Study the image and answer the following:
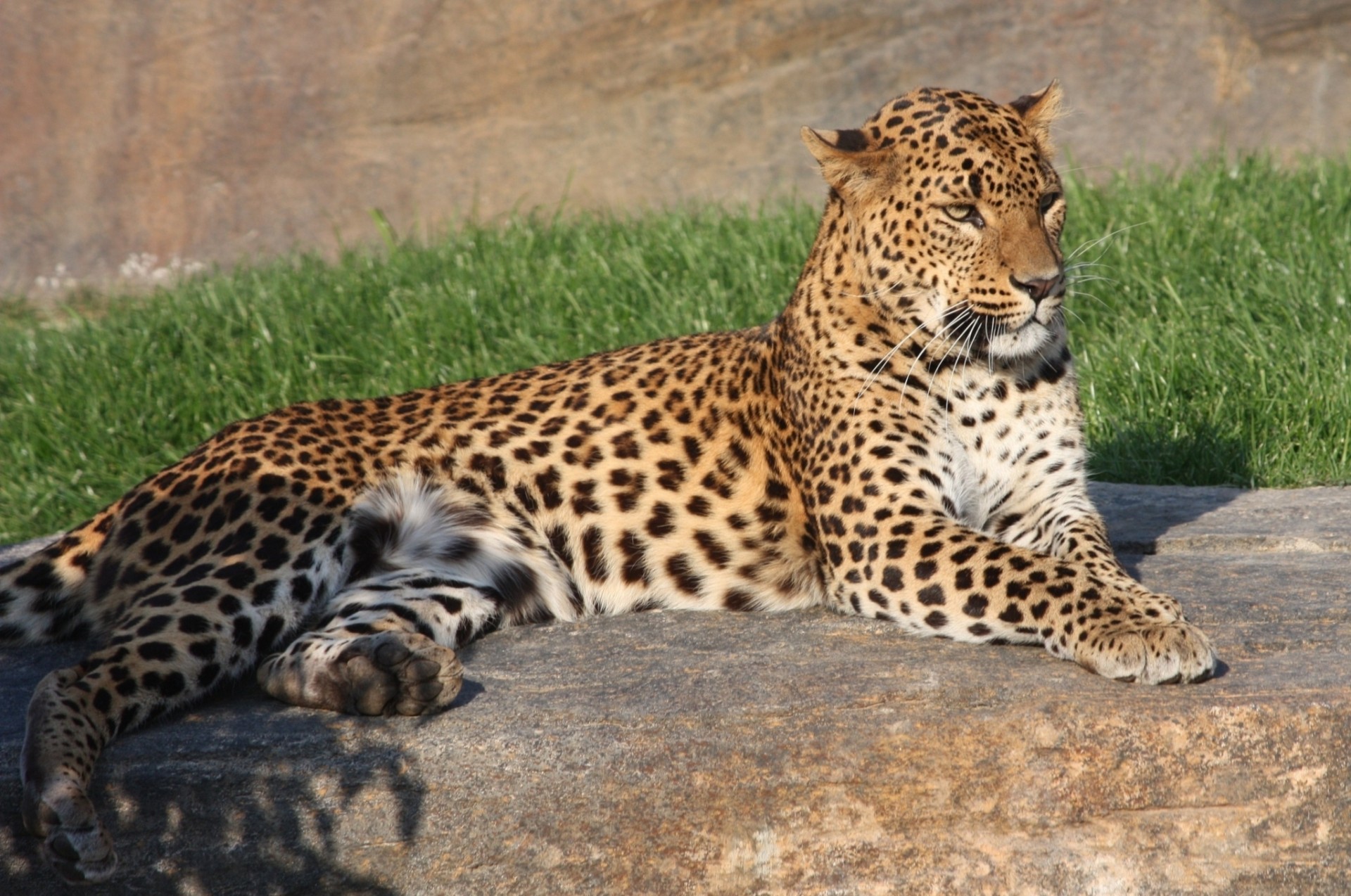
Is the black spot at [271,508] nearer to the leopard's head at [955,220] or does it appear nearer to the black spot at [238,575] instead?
the black spot at [238,575]

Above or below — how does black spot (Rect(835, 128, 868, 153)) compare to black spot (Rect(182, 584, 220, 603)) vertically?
above

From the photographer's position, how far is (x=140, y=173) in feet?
45.8

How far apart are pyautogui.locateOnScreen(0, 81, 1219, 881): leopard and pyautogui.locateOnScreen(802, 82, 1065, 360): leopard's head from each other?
0.03 feet

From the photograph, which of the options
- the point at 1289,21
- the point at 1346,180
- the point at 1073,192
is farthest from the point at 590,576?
the point at 1289,21

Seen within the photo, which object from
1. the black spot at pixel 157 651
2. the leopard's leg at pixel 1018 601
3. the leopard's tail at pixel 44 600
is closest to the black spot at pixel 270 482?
the leopard's tail at pixel 44 600

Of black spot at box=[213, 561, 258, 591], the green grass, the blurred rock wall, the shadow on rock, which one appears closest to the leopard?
black spot at box=[213, 561, 258, 591]

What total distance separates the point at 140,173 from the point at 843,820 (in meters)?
11.4

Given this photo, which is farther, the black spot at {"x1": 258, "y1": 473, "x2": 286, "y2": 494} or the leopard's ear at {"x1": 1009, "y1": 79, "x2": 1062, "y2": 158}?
the leopard's ear at {"x1": 1009, "y1": 79, "x2": 1062, "y2": 158}

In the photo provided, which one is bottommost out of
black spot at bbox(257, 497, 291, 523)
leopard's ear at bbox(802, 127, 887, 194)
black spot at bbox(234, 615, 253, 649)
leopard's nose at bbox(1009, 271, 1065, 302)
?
black spot at bbox(234, 615, 253, 649)

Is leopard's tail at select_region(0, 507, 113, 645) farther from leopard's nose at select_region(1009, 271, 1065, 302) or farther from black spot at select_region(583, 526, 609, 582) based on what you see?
leopard's nose at select_region(1009, 271, 1065, 302)

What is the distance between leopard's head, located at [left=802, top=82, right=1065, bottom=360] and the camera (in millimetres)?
5578

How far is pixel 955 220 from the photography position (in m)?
5.70

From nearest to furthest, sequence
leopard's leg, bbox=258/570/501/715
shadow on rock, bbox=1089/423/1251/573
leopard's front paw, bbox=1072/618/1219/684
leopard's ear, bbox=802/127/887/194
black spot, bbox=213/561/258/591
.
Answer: leopard's front paw, bbox=1072/618/1219/684
leopard's leg, bbox=258/570/501/715
black spot, bbox=213/561/258/591
leopard's ear, bbox=802/127/887/194
shadow on rock, bbox=1089/423/1251/573

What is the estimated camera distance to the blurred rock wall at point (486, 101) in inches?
535
